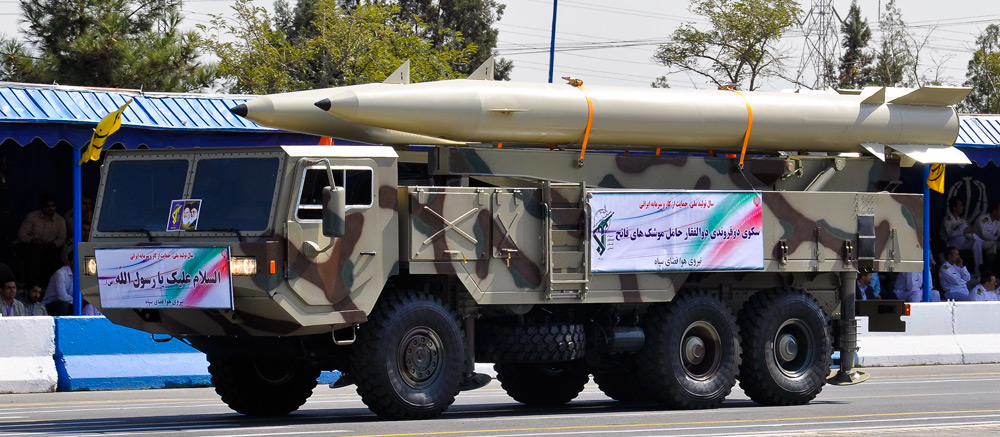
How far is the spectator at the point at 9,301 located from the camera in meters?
18.2

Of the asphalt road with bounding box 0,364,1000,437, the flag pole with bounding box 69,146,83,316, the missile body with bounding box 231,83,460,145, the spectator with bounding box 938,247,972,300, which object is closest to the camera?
the asphalt road with bounding box 0,364,1000,437

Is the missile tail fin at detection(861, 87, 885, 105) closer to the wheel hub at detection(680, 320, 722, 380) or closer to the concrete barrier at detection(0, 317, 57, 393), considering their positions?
the wheel hub at detection(680, 320, 722, 380)

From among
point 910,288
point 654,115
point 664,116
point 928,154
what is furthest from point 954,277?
point 654,115

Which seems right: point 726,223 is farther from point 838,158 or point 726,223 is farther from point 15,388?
point 15,388

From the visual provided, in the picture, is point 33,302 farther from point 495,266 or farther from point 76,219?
point 495,266

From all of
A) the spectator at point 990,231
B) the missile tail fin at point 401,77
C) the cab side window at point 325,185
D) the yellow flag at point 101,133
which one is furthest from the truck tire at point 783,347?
the spectator at point 990,231

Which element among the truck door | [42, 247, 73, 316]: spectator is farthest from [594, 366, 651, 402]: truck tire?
[42, 247, 73, 316]: spectator

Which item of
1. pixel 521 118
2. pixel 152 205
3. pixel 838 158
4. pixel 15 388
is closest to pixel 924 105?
pixel 838 158

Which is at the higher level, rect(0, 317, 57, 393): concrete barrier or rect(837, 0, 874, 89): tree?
rect(837, 0, 874, 89): tree

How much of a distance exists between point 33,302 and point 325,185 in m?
8.12

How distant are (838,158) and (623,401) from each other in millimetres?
3471

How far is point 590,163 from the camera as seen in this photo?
1450cm

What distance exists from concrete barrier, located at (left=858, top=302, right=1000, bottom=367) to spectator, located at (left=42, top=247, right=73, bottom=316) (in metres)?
11.1

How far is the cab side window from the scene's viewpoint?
1238 centimetres
